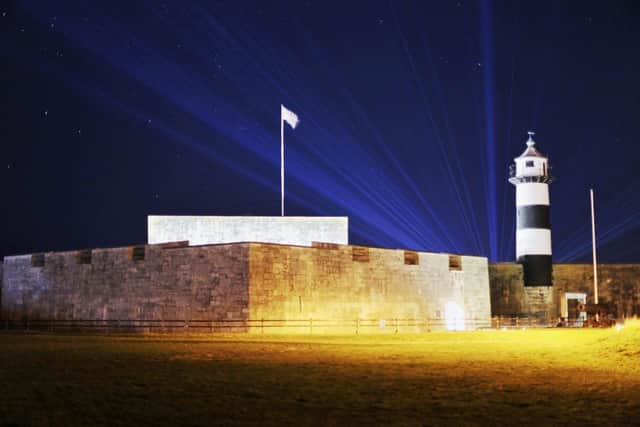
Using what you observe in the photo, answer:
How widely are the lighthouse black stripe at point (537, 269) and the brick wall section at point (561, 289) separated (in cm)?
34

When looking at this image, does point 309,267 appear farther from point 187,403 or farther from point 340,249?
point 187,403

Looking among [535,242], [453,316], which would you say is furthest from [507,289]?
[453,316]

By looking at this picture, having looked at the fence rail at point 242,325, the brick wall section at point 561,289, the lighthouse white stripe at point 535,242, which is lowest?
the fence rail at point 242,325

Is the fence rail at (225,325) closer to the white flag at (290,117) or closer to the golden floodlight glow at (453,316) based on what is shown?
the golden floodlight glow at (453,316)

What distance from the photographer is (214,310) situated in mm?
26594

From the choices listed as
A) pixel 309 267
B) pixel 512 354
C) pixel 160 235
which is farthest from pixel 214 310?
pixel 512 354

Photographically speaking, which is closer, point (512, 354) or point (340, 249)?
point (512, 354)

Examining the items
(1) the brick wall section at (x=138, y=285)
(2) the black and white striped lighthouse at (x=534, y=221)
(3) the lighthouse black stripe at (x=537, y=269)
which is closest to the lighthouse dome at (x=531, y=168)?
(2) the black and white striped lighthouse at (x=534, y=221)

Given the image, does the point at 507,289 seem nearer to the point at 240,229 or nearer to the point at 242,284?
the point at 240,229

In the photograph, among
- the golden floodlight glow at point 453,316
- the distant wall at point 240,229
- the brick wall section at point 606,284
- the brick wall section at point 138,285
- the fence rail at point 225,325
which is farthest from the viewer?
the brick wall section at point 606,284

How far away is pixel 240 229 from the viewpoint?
3241 cm

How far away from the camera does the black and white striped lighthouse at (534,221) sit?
37094 mm

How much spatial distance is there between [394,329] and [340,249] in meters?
3.82

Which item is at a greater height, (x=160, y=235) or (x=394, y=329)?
(x=160, y=235)
